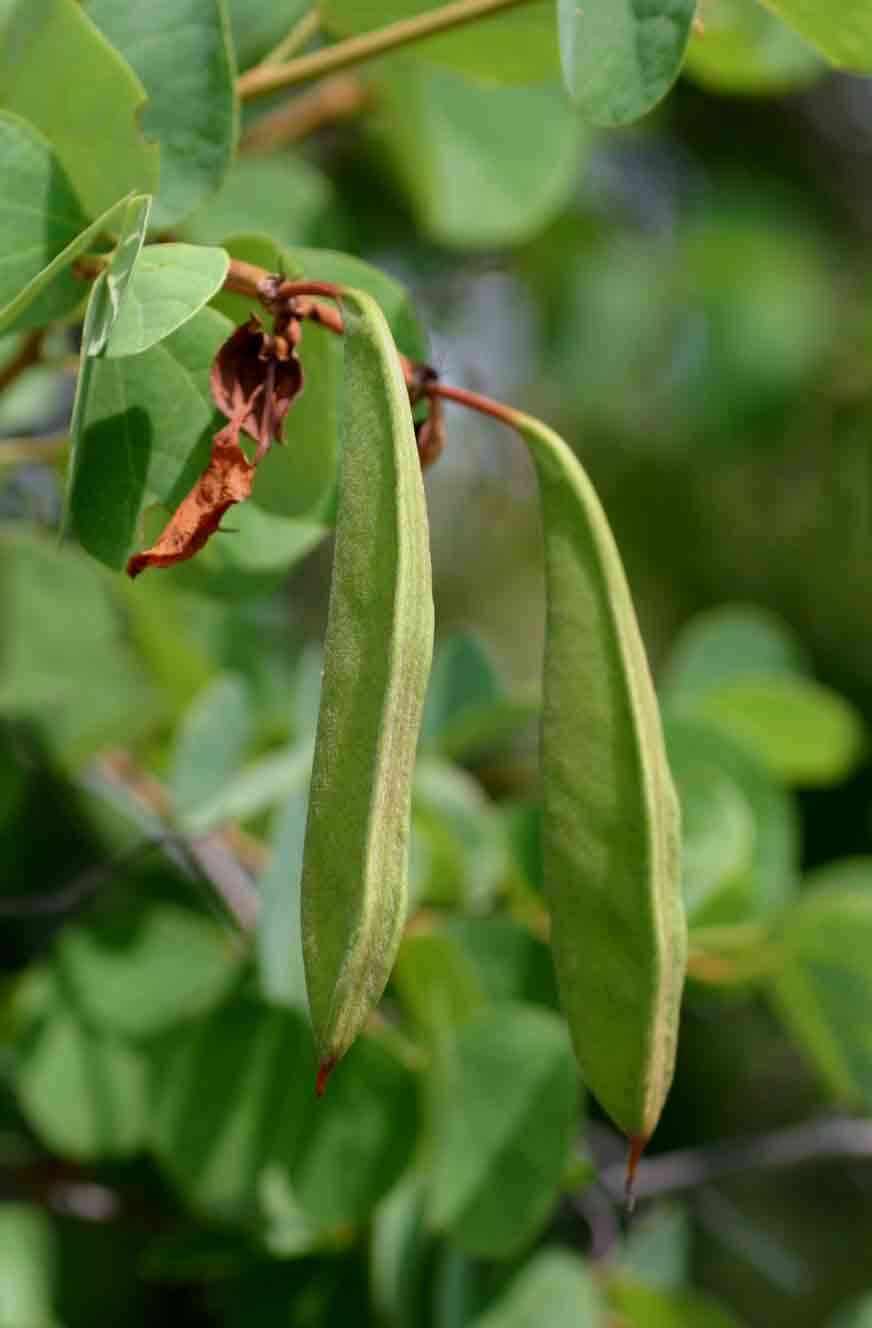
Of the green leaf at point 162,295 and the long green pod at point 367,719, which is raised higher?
the green leaf at point 162,295

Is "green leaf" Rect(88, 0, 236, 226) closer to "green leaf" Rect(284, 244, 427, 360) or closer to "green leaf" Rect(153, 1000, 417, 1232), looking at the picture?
"green leaf" Rect(284, 244, 427, 360)

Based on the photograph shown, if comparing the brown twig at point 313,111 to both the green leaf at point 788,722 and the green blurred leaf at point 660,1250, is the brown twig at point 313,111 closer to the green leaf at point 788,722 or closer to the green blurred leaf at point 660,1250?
the green leaf at point 788,722

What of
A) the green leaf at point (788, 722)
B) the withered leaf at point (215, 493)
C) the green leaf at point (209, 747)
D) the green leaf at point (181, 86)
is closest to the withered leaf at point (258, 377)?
the withered leaf at point (215, 493)

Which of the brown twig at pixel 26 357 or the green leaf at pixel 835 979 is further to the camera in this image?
the green leaf at pixel 835 979

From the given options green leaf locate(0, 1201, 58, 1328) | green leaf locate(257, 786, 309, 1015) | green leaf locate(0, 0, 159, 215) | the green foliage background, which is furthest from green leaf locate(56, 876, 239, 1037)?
green leaf locate(0, 0, 159, 215)

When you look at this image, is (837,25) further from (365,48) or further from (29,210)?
(29,210)

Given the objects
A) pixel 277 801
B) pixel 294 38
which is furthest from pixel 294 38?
pixel 277 801

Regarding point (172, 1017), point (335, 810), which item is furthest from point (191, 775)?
point (335, 810)
